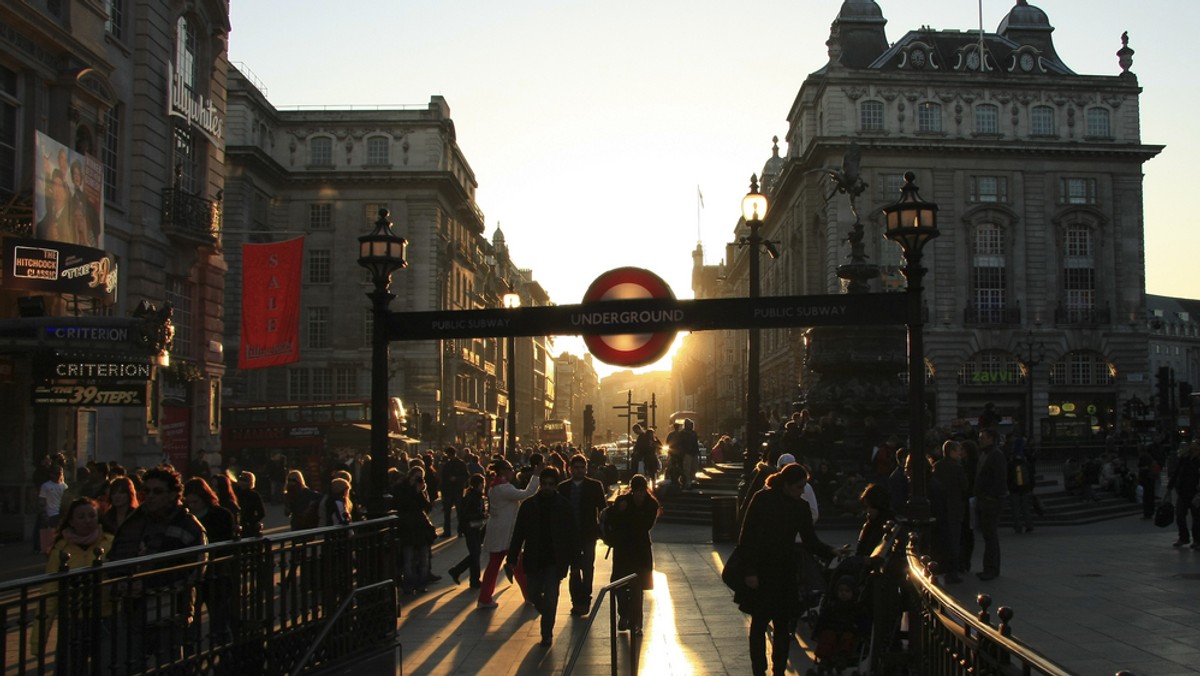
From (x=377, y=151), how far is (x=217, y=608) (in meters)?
62.1

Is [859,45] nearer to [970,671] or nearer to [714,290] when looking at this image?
[970,671]

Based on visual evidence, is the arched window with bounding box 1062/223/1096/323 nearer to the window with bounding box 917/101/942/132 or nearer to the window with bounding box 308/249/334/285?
the window with bounding box 917/101/942/132

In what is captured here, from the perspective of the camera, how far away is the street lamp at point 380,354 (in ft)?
33.4

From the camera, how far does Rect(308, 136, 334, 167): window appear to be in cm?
6719

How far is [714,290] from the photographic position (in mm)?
156250

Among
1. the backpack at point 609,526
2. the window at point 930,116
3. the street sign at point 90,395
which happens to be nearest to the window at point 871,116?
the window at point 930,116

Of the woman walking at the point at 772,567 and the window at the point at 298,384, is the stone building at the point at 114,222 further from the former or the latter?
the window at the point at 298,384

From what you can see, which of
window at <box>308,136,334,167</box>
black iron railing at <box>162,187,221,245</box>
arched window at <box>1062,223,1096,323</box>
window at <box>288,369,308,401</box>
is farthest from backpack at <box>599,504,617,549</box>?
arched window at <box>1062,223,1096,323</box>

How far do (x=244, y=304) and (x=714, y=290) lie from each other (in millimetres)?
129370

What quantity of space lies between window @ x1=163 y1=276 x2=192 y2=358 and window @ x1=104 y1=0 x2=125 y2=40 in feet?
20.8

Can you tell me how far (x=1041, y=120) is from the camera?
2628 inches

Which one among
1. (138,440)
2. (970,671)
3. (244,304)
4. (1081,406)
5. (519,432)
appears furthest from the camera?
(519,432)

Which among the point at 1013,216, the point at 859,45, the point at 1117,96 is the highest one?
the point at 859,45

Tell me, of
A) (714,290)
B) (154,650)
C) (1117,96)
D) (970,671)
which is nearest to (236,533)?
(154,650)
